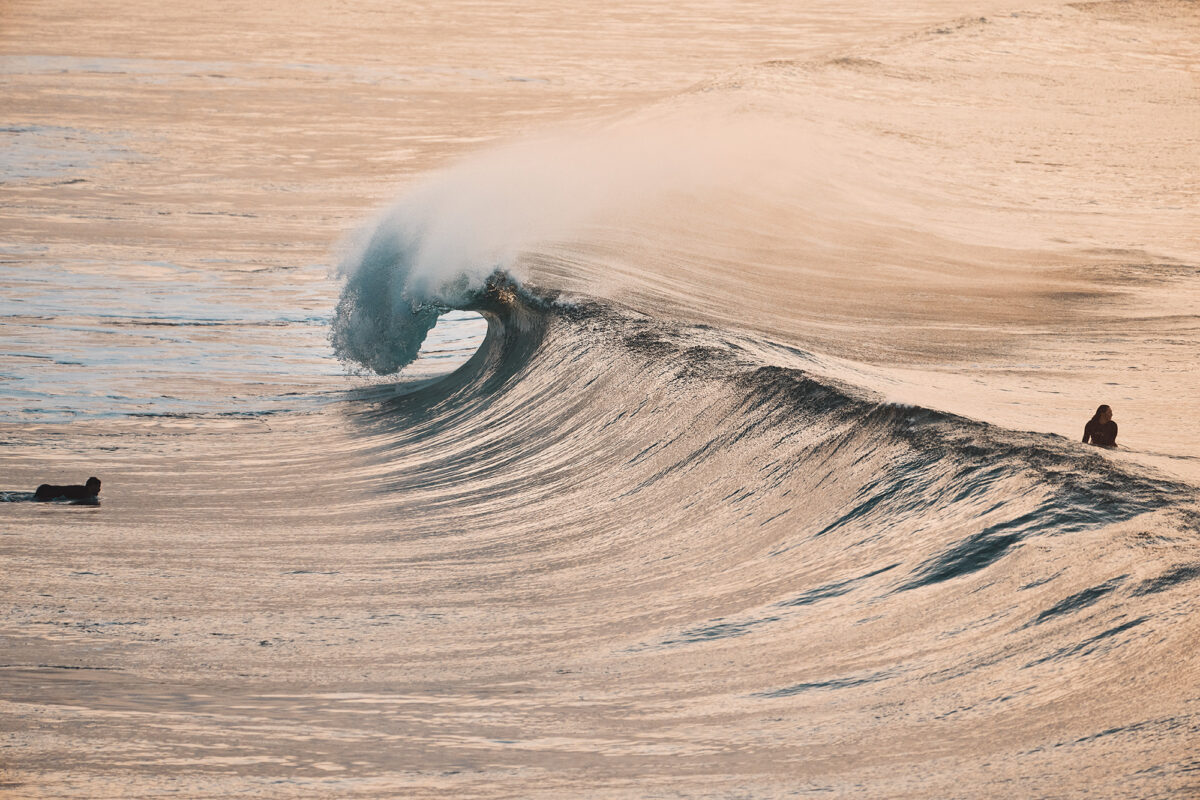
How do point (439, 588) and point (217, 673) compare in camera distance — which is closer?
point (217, 673)

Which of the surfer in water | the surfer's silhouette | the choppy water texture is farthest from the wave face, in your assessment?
the surfer's silhouette

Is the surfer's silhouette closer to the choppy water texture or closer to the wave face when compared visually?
the choppy water texture

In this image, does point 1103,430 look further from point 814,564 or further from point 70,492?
point 70,492

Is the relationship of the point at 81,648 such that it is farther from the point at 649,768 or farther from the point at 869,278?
the point at 869,278

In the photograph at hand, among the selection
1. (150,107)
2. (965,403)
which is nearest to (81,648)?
(965,403)

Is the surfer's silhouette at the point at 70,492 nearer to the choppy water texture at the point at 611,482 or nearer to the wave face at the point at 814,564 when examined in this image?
the choppy water texture at the point at 611,482

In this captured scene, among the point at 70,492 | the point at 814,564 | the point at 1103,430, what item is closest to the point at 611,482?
the point at 814,564
